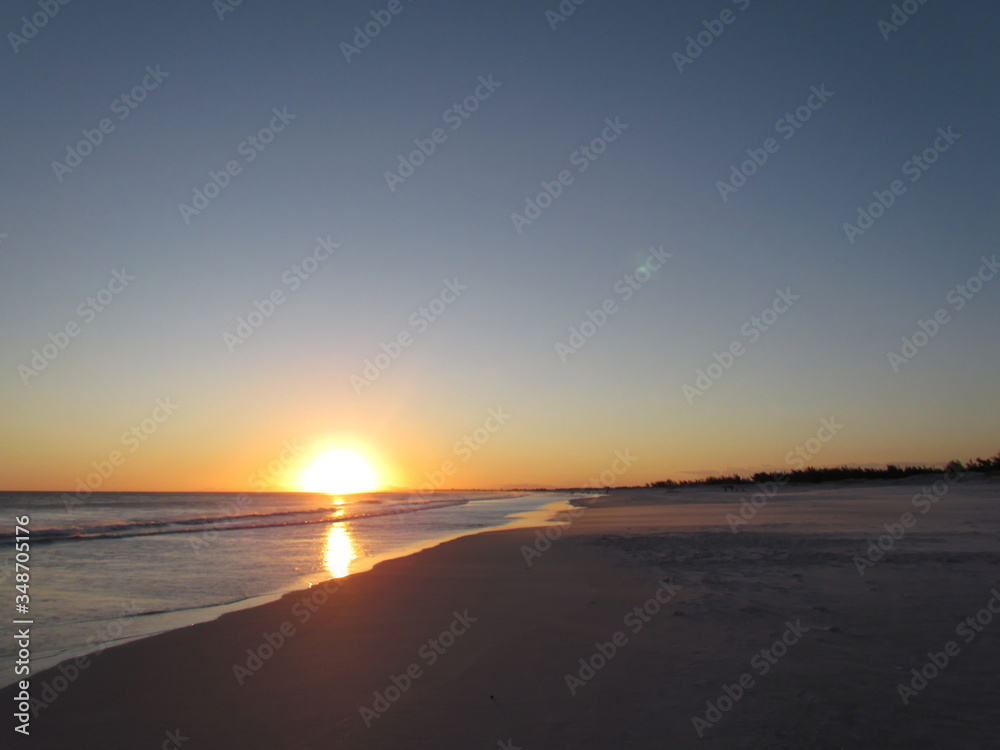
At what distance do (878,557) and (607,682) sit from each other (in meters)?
7.47

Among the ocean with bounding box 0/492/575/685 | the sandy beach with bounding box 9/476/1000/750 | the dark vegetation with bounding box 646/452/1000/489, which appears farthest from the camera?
the dark vegetation with bounding box 646/452/1000/489

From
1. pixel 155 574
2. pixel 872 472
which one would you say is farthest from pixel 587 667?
pixel 872 472

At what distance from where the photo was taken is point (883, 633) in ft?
19.3

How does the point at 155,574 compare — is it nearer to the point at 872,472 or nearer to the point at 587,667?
the point at 587,667

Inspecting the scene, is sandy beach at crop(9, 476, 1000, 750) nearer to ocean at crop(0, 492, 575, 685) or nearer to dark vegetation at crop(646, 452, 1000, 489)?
ocean at crop(0, 492, 575, 685)

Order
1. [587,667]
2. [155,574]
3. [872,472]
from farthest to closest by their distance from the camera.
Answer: [872,472] < [155,574] < [587,667]

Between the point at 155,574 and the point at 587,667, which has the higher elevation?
the point at 155,574

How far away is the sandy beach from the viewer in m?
4.24

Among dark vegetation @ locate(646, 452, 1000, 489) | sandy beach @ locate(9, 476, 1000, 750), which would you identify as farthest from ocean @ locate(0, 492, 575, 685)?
dark vegetation @ locate(646, 452, 1000, 489)

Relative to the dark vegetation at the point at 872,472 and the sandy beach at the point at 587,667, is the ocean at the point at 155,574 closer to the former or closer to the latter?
the sandy beach at the point at 587,667

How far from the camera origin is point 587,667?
5.62 metres

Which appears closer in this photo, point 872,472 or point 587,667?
point 587,667

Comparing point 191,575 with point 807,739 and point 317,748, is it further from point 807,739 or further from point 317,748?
point 807,739

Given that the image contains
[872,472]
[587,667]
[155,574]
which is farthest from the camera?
[872,472]
